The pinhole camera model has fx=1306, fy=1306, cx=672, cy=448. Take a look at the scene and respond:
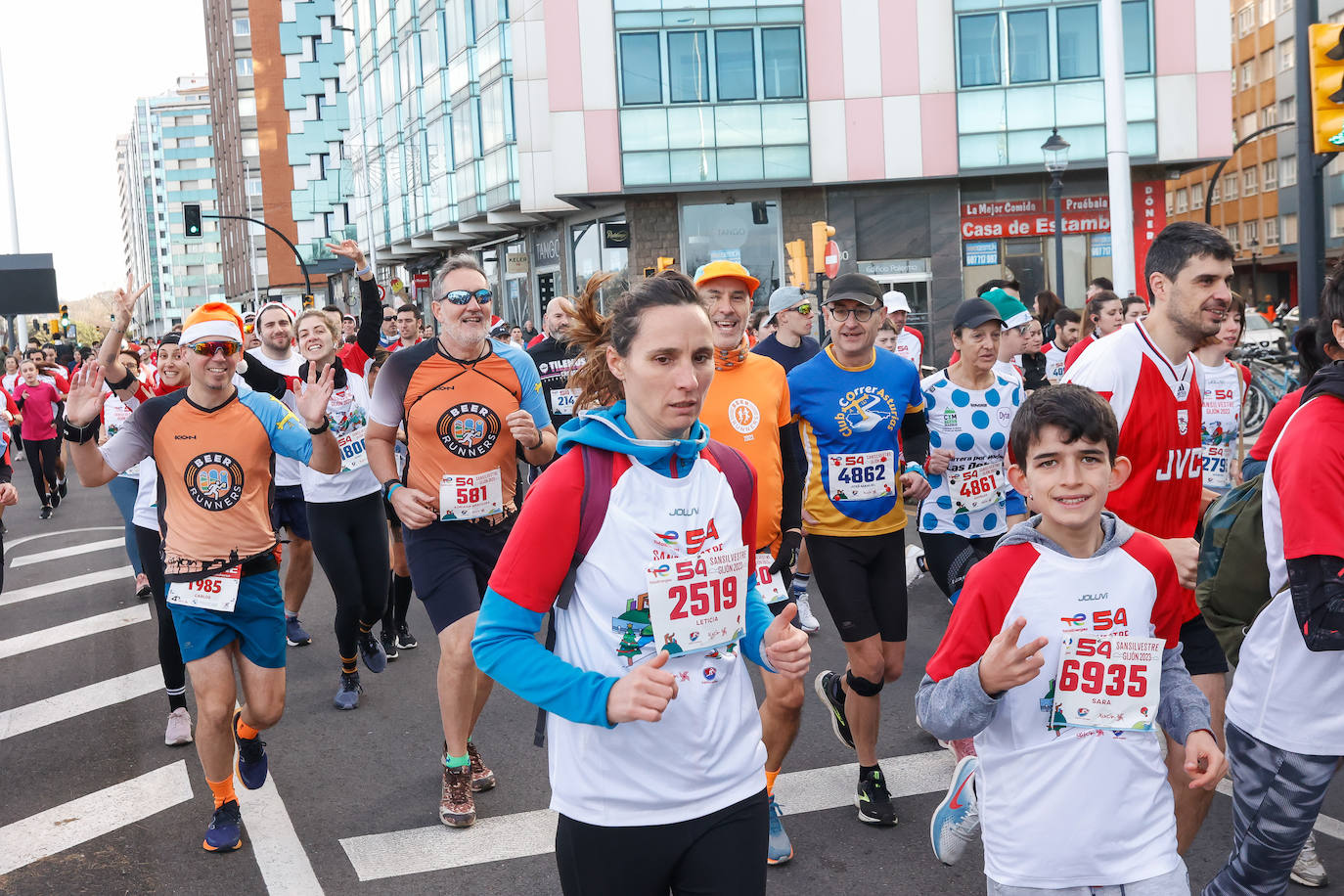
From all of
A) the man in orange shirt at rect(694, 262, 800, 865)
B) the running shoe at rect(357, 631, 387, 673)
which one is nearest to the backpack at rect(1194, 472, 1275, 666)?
the man in orange shirt at rect(694, 262, 800, 865)

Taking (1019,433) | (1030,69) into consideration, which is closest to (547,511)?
(1019,433)

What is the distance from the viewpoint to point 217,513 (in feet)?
17.2

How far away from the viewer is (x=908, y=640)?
796cm

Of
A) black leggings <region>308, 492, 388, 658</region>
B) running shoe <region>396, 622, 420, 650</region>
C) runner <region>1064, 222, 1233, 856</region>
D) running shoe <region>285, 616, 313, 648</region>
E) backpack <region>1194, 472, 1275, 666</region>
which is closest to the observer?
backpack <region>1194, 472, 1275, 666</region>

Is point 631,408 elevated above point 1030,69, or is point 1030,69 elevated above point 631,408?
point 1030,69

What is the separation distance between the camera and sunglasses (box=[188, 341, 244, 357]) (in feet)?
17.1

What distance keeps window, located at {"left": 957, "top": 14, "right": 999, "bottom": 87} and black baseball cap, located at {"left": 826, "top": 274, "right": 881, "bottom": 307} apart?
28.7 metres

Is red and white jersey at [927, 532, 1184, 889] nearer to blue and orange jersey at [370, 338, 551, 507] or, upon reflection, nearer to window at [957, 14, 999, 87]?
blue and orange jersey at [370, 338, 551, 507]

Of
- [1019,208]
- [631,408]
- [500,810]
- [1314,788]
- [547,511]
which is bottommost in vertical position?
[500,810]

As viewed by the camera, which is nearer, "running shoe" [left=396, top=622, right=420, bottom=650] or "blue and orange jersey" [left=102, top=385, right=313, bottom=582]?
"blue and orange jersey" [left=102, top=385, right=313, bottom=582]

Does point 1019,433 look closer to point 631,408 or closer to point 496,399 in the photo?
point 631,408

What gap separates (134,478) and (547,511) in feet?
24.6

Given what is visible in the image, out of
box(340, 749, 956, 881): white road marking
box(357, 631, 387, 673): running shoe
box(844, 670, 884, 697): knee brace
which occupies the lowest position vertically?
box(340, 749, 956, 881): white road marking

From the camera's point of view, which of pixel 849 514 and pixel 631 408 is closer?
pixel 631 408
